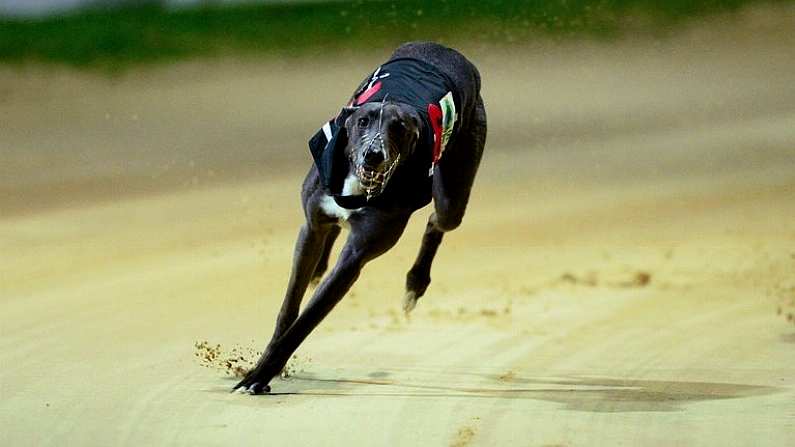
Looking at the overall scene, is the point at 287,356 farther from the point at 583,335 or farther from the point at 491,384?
the point at 583,335

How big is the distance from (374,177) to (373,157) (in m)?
0.08

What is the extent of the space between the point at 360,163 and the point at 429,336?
56.2 inches

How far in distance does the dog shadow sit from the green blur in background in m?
5.83

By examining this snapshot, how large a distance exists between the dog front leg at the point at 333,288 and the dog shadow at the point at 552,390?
11cm

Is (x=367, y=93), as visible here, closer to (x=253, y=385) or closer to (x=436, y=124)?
(x=436, y=124)

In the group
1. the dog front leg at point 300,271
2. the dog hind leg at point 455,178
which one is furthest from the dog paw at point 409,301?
the dog front leg at point 300,271

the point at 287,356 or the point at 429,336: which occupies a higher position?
the point at 287,356

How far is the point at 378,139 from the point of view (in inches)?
169

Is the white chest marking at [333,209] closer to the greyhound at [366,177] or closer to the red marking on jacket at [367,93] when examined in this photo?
the greyhound at [366,177]

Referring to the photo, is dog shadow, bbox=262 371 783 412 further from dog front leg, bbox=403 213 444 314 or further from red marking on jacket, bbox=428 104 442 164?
red marking on jacket, bbox=428 104 442 164

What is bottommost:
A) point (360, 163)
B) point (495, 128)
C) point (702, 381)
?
point (495, 128)

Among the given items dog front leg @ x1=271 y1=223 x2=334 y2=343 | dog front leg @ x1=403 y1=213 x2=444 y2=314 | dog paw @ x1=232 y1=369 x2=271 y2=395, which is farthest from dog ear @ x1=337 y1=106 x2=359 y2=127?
dog front leg @ x1=403 y1=213 x2=444 y2=314

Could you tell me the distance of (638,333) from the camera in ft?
19.0

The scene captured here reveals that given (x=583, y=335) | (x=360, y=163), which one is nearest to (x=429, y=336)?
(x=583, y=335)
